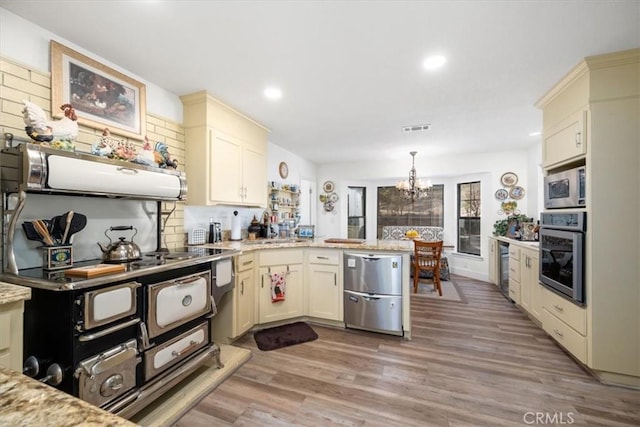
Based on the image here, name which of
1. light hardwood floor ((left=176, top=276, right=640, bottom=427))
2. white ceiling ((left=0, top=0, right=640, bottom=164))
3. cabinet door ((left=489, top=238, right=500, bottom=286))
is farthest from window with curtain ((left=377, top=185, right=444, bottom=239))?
light hardwood floor ((left=176, top=276, right=640, bottom=427))

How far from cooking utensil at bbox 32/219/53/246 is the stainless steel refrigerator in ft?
7.52

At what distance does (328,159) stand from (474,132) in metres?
2.78

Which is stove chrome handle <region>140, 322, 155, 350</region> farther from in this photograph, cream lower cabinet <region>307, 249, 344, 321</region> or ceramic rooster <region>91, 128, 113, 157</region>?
cream lower cabinet <region>307, 249, 344, 321</region>

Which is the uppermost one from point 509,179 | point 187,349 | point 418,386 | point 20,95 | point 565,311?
point 20,95

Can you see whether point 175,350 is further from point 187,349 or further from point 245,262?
point 245,262

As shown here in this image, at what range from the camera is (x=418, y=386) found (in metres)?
1.97

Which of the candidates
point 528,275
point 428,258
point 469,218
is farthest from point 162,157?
point 469,218

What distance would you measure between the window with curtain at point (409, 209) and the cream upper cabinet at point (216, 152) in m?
3.87

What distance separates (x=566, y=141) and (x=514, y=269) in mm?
1916

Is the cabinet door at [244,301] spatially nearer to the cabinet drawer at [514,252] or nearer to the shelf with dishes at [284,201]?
the shelf with dishes at [284,201]

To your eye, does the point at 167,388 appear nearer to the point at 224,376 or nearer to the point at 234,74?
the point at 224,376

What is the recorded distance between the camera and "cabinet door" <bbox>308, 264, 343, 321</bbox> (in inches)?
117

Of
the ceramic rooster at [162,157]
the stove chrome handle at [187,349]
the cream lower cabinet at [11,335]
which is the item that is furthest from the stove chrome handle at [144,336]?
the ceramic rooster at [162,157]

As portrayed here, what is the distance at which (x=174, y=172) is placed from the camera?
2131 millimetres
